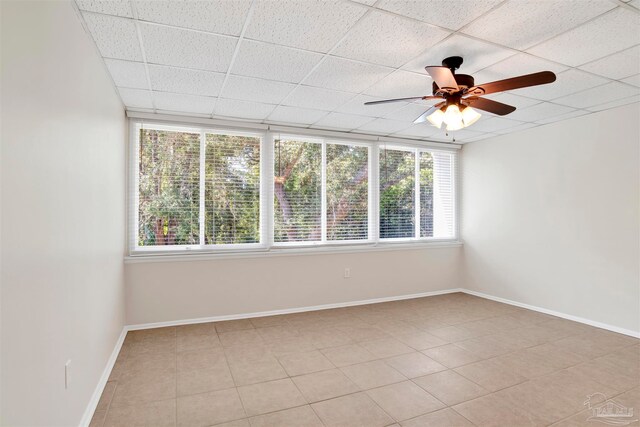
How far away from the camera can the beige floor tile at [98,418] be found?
6.95 feet

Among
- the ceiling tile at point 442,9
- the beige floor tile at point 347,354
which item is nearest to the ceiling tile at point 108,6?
the ceiling tile at point 442,9

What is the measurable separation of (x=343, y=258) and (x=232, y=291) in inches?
62.0

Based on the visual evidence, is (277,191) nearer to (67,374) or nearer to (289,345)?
(289,345)

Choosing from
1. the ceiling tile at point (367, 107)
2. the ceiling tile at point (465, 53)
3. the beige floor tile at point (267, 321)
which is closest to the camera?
the ceiling tile at point (465, 53)

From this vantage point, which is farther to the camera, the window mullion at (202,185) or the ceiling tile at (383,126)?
the ceiling tile at (383,126)

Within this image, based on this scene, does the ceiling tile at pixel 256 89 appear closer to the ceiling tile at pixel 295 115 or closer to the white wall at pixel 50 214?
the ceiling tile at pixel 295 115

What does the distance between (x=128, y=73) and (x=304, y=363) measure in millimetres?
2874

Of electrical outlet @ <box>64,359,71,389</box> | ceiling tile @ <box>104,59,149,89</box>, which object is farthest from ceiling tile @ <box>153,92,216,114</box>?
electrical outlet @ <box>64,359,71,389</box>

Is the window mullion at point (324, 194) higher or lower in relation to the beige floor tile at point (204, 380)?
higher

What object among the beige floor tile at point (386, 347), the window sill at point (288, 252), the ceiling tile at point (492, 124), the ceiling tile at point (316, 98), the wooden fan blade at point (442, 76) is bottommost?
the beige floor tile at point (386, 347)

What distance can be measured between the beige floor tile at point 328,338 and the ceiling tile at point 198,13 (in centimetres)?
284

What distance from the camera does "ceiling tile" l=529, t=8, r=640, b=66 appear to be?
2.12m

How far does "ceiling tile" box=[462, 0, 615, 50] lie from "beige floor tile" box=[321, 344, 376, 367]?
271cm

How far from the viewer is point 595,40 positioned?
2.35m
